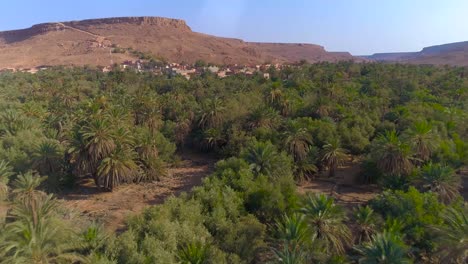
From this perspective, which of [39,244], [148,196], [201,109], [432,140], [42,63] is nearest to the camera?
[39,244]

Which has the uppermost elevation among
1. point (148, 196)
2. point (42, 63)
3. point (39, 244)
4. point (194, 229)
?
point (42, 63)

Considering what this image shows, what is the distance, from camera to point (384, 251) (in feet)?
53.7

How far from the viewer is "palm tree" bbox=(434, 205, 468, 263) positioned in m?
16.1

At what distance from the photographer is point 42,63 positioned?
119375 mm

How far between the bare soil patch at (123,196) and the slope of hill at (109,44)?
87.0 metres

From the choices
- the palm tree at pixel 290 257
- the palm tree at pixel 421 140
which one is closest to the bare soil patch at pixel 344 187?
the palm tree at pixel 421 140

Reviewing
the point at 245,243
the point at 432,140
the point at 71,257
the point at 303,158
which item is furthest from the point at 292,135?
the point at 71,257

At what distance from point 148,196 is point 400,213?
1969 centimetres

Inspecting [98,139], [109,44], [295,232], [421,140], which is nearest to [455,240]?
[295,232]

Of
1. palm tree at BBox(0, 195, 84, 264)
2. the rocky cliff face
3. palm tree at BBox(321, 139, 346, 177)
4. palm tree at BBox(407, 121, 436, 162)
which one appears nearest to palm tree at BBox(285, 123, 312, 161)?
palm tree at BBox(321, 139, 346, 177)

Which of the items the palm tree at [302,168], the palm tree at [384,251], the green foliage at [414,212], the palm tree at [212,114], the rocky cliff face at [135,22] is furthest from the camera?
the rocky cliff face at [135,22]

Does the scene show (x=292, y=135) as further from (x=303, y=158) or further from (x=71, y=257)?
(x=71, y=257)

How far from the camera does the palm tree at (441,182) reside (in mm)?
24797

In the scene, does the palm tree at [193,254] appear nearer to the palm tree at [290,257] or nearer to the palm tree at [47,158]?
the palm tree at [290,257]
